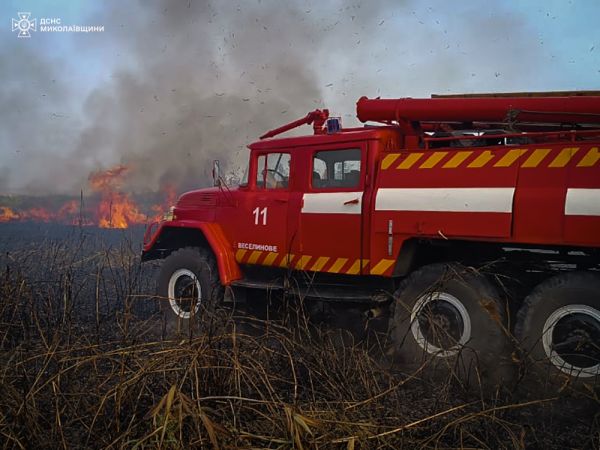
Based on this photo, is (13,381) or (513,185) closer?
(13,381)

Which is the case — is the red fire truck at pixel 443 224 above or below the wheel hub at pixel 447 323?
above

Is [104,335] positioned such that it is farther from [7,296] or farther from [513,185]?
[513,185]

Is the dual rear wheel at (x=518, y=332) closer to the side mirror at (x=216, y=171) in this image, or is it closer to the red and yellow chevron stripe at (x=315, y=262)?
the red and yellow chevron stripe at (x=315, y=262)

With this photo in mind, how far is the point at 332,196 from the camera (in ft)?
19.3

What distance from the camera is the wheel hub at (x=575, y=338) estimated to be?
13.9 ft

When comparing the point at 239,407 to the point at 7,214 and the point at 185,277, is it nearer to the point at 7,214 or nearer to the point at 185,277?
the point at 185,277

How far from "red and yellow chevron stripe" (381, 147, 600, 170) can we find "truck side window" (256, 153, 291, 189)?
4.62 ft

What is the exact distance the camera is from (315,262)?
19.3 feet

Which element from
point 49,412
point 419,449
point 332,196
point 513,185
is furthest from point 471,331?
point 49,412

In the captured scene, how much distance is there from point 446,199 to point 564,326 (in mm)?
1529

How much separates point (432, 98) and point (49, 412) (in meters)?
4.74

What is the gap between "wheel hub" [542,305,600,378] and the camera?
424cm

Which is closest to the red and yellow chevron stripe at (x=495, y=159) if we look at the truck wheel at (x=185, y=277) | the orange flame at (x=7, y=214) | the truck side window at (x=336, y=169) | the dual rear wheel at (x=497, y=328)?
the truck side window at (x=336, y=169)

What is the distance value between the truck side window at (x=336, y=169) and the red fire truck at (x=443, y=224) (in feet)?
0.05
